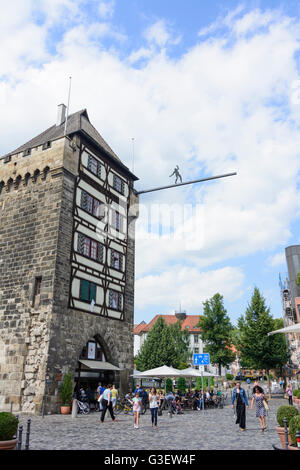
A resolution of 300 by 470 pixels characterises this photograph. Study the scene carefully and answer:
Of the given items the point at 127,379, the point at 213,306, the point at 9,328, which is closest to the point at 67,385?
the point at 9,328

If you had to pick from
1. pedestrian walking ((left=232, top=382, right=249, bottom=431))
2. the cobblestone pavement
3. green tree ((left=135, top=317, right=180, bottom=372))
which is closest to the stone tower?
the cobblestone pavement

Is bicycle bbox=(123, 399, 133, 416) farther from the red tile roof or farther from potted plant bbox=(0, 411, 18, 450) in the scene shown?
the red tile roof

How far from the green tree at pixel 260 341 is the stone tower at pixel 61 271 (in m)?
15.2

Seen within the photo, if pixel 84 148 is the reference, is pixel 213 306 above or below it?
below

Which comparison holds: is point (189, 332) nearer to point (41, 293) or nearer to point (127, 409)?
point (127, 409)

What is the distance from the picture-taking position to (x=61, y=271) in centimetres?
2198

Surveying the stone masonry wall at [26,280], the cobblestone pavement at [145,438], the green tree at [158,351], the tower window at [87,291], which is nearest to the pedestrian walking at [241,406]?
the cobblestone pavement at [145,438]

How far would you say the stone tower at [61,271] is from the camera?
67.7 ft

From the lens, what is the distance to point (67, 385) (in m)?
20.3

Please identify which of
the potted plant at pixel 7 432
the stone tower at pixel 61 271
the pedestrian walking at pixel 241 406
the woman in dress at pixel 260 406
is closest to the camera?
the potted plant at pixel 7 432

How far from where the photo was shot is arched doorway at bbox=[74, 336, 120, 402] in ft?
73.1

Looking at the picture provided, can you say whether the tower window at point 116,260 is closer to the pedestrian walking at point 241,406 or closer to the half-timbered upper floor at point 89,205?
the half-timbered upper floor at point 89,205

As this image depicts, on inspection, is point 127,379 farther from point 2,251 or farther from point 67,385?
point 2,251
